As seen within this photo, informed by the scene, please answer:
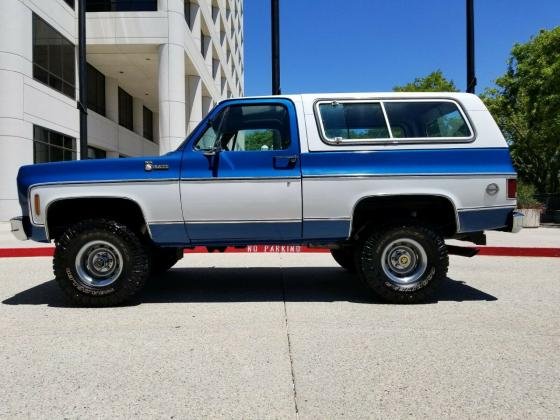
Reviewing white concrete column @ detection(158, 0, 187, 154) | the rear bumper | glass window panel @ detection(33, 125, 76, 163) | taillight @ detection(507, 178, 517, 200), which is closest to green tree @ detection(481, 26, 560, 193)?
white concrete column @ detection(158, 0, 187, 154)

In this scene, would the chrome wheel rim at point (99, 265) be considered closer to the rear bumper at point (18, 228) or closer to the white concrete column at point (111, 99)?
the rear bumper at point (18, 228)

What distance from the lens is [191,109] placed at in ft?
86.0

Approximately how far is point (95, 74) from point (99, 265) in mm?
22839

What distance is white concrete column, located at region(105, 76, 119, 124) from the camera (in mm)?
26766

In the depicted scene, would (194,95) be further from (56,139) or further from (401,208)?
(401,208)

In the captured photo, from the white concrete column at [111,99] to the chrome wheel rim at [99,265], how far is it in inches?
925

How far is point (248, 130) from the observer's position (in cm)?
532

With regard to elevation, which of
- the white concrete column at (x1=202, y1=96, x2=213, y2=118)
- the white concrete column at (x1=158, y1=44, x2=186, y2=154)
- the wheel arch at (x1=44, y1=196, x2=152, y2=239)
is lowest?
the wheel arch at (x1=44, y1=196, x2=152, y2=239)

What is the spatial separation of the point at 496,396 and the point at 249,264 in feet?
Answer: 17.8

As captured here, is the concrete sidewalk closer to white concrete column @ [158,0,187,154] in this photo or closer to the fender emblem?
the fender emblem

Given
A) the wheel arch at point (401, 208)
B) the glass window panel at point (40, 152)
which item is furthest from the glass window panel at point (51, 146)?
the wheel arch at point (401, 208)

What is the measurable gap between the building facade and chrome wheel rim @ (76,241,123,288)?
47.0 feet

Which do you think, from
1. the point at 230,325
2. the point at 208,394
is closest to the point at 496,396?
the point at 208,394

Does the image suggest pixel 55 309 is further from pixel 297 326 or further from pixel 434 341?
pixel 434 341
